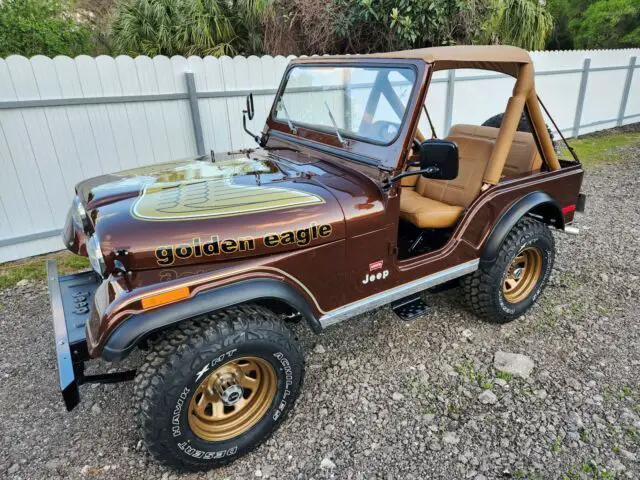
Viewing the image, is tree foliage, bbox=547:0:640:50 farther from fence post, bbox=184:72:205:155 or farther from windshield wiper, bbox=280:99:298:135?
windshield wiper, bbox=280:99:298:135

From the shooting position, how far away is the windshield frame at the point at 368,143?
95.5 inches

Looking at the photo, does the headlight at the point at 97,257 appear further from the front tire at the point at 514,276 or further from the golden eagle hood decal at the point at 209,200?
the front tire at the point at 514,276

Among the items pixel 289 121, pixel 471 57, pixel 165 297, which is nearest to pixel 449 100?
pixel 289 121

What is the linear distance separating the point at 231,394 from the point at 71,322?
0.88m

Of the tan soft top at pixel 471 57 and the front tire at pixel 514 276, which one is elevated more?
the tan soft top at pixel 471 57

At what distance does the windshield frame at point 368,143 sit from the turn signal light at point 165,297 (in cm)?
125

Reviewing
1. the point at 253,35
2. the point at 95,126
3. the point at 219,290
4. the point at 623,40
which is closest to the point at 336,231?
the point at 219,290

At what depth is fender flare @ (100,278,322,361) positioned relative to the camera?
1829mm

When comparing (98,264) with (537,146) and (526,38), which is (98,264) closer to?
(537,146)

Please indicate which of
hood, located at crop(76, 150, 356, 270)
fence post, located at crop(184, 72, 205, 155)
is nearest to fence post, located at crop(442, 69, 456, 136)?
fence post, located at crop(184, 72, 205, 155)

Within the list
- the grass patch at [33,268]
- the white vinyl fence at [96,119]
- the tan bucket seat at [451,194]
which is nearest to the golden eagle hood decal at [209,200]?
the tan bucket seat at [451,194]

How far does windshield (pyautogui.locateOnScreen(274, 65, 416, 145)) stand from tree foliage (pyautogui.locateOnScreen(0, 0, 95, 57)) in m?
9.79

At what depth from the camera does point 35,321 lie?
3.56 m

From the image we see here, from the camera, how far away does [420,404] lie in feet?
8.69
